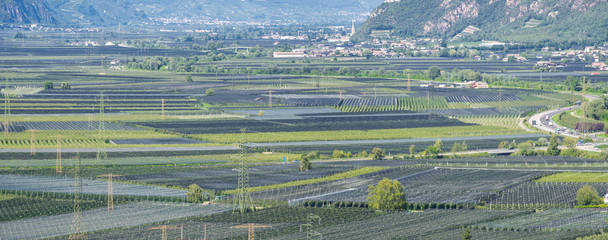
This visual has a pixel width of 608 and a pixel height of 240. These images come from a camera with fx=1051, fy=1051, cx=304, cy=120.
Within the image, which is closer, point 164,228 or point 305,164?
point 164,228

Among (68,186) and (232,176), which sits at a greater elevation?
(232,176)

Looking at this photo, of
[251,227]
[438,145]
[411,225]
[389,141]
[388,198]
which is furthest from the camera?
[389,141]

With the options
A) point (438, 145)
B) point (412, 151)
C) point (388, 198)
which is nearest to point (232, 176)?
point (388, 198)

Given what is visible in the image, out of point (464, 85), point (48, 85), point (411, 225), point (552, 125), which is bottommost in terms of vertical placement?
point (411, 225)

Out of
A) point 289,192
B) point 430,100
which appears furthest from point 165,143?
point 430,100

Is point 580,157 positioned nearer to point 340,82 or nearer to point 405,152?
point 405,152

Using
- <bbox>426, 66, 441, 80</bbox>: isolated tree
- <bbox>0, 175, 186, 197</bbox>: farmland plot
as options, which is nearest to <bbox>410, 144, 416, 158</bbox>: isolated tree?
<bbox>0, 175, 186, 197</bbox>: farmland plot

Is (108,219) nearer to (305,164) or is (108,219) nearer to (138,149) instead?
(305,164)
